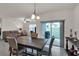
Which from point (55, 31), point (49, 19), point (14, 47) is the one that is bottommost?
point (14, 47)

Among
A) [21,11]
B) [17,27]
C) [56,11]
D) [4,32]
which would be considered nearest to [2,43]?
[4,32]

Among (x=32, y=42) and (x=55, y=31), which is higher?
(x=55, y=31)

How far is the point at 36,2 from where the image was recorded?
88.0 inches

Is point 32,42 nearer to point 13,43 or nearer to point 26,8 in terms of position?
point 13,43

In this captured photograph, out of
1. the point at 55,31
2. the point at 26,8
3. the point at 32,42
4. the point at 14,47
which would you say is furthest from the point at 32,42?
the point at 26,8

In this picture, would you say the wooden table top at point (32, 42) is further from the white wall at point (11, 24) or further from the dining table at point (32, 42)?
Result: the white wall at point (11, 24)

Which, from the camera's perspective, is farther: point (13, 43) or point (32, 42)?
point (32, 42)

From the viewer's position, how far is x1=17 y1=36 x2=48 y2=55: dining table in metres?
2.40

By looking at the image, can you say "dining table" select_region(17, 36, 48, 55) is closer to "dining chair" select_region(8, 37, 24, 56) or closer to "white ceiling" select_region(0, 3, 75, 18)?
"dining chair" select_region(8, 37, 24, 56)

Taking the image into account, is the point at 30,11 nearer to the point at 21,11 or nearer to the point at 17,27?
the point at 21,11

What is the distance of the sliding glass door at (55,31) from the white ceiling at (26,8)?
0.29 meters

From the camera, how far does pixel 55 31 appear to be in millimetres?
2424

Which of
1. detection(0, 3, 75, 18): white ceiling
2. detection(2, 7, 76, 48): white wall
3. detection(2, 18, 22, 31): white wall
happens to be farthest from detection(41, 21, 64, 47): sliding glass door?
detection(2, 18, 22, 31): white wall

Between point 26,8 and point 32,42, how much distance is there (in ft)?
2.22
